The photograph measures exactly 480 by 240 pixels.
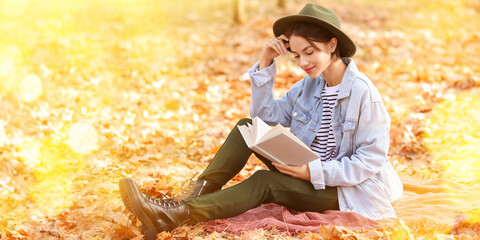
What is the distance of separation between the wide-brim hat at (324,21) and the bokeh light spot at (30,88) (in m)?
4.82

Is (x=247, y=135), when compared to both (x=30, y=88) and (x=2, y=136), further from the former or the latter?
(x=30, y=88)

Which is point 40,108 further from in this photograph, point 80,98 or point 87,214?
point 87,214

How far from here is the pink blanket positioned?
334cm

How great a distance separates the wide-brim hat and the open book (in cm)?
72

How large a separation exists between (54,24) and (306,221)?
10187mm

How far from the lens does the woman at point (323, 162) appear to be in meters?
3.28

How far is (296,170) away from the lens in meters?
3.28

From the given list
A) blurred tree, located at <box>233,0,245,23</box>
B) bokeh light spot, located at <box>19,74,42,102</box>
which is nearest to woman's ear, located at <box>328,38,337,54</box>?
bokeh light spot, located at <box>19,74,42,102</box>

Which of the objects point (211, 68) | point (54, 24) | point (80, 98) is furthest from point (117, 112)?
point (54, 24)

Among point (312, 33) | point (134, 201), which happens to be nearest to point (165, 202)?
point (134, 201)

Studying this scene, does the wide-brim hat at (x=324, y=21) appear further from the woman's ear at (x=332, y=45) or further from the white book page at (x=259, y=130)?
the white book page at (x=259, y=130)

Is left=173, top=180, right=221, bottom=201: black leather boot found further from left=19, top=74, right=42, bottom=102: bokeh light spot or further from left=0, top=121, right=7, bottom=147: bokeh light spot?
left=19, top=74, right=42, bottom=102: bokeh light spot

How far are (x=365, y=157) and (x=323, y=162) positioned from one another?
0.28 metres

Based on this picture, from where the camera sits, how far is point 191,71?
8992 mm
